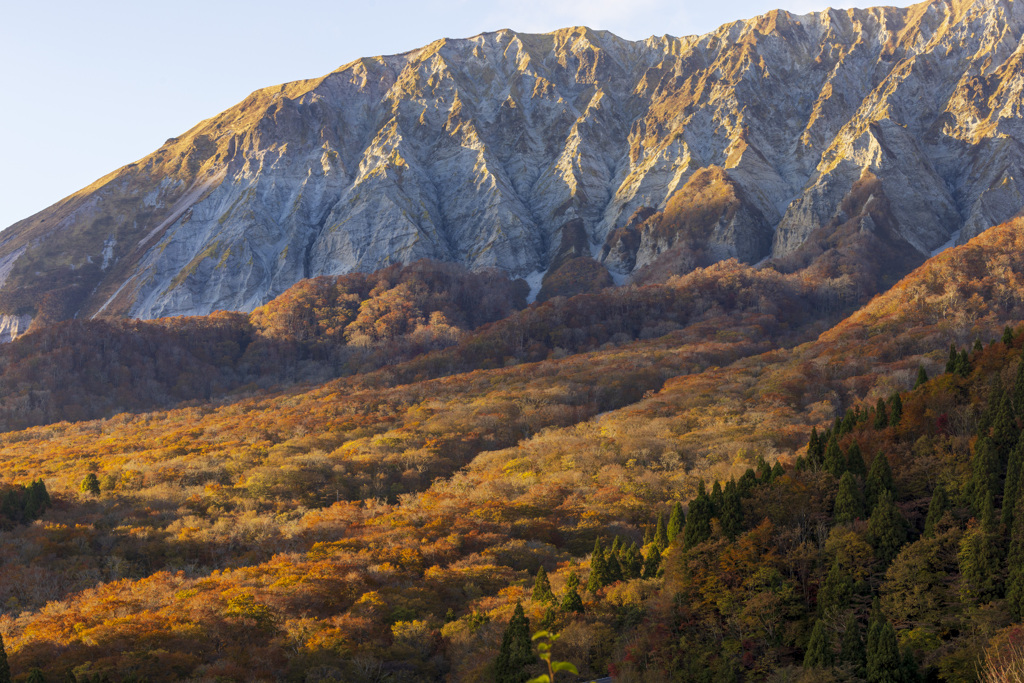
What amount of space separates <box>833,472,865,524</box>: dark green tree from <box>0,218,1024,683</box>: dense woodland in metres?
0.26

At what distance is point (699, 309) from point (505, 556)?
132m

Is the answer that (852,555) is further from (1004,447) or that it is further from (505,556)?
(505,556)

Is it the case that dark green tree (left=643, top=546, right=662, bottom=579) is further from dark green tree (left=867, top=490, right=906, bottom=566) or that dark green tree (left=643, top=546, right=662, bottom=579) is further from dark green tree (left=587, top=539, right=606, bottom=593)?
dark green tree (left=867, top=490, right=906, bottom=566)

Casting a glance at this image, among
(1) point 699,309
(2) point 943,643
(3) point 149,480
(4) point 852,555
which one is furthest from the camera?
(1) point 699,309

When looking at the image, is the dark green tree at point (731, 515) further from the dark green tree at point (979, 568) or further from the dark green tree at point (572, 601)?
the dark green tree at point (979, 568)

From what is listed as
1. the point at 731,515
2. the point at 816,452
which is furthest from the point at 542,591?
the point at 816,452

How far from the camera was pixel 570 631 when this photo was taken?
50.5m

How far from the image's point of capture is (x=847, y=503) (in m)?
54.5

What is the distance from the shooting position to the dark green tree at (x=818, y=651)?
42.8m

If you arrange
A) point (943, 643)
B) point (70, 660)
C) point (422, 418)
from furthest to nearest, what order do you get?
point (422, 418)
point (70, 660)
point (943, 643)

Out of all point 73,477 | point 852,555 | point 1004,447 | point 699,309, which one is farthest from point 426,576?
point 699,309

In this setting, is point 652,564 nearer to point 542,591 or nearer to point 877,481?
point 542,591

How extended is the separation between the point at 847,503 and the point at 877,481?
302cm

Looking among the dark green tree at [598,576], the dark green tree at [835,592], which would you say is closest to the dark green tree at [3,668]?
the dark green tree at [598,576]
